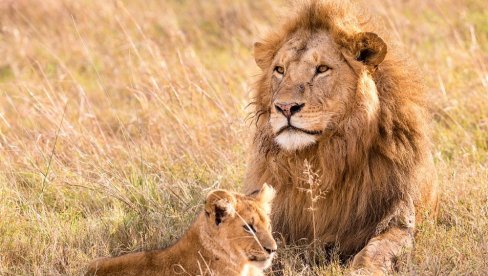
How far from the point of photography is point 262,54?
5.51m

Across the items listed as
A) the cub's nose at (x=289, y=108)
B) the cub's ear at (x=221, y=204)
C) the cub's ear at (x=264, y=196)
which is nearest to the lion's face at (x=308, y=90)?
the cub's nose at (x=289, y=108)

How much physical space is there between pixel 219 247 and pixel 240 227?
17 cm

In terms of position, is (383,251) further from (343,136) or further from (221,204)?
(221,204)

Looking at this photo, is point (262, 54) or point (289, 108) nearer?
point (289, 108)

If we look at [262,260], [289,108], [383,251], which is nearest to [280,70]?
[289,108]

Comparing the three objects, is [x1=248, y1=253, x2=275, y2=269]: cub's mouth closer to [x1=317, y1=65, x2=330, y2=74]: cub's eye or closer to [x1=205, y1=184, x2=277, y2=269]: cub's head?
[x1=205, y1=184, x2=277, y2=269]: cub's head

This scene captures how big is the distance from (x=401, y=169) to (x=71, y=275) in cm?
182

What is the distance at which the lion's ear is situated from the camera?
5453 mm

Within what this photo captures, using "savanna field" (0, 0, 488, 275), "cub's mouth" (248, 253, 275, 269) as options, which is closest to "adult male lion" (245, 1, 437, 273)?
"savanna field" (0, 0, 488, 275)

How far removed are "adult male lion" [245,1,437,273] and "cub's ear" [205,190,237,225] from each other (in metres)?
0.81

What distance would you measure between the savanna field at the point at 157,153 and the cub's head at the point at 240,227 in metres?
0.56

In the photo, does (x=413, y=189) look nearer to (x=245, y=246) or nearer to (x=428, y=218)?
(x=428, y=218)

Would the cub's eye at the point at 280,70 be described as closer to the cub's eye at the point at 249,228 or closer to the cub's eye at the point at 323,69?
the cub's eye at the point at 323,69

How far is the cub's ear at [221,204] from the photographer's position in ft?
13.4
